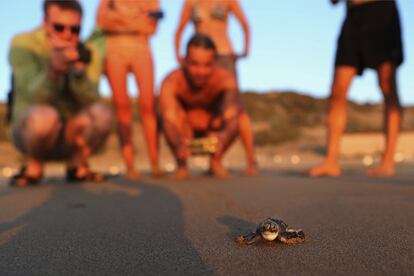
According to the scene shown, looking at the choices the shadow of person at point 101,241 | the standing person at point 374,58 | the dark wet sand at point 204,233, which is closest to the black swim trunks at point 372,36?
the standing person at point 374,58

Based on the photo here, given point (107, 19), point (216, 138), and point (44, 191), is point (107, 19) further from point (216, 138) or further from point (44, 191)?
point (44, 191)

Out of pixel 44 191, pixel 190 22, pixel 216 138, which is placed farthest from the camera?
pixel 190 22

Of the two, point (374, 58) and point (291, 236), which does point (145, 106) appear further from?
point (291, 236)

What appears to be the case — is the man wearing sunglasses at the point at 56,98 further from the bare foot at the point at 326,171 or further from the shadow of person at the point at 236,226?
the shadow of person at the point at 236,226

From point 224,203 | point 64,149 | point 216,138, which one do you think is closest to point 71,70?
point 64,149

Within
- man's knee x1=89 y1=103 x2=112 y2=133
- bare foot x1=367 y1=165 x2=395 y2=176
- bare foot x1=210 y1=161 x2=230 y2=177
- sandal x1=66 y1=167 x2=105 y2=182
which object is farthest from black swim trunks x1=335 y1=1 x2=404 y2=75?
sandal x1=66 y1=167 x2=105 y2=182

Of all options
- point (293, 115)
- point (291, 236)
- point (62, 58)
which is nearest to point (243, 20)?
point (62, 58)
